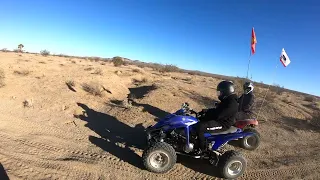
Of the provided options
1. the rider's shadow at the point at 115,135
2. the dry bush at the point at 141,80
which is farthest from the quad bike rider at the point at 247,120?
the dry bush at the point at 141,80

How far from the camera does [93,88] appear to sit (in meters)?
13.8

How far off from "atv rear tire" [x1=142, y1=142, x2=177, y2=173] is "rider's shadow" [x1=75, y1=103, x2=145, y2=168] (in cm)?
46

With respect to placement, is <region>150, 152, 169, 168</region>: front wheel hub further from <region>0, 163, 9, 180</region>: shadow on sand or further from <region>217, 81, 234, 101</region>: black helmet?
<region>0, 163, 9, 180</region>: shadow on sand

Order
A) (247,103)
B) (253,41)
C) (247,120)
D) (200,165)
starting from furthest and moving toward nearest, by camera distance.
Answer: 1. (253,41)
2. (247,103)
3. (247,120)
4. (200,165)

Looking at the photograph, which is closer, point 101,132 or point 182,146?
point 182,146

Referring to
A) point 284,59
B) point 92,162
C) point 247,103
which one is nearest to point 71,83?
point 92,162

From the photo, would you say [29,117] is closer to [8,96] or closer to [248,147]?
[8,96]

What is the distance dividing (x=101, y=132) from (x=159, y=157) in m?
3.36

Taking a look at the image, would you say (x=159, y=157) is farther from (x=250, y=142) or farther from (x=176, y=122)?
(x=250, y=142)

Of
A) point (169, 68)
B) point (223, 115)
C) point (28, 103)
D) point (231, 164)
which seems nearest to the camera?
point (231, 164)

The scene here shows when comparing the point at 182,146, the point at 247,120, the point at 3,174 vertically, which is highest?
the point at 247,120

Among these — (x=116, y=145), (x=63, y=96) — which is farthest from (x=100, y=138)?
(x=63, y=96)

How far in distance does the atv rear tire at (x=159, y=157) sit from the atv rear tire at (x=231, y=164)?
1.02 meters

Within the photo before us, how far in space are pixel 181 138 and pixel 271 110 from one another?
31.9 ft
